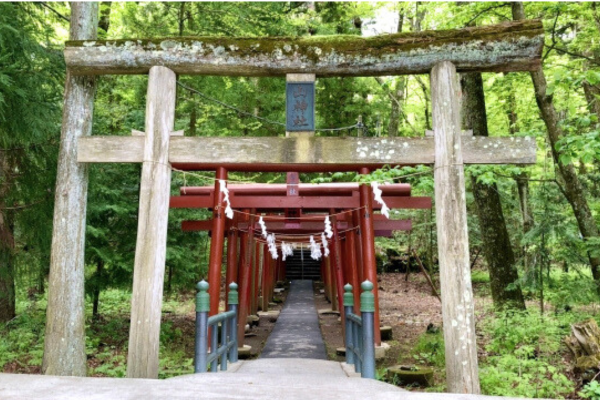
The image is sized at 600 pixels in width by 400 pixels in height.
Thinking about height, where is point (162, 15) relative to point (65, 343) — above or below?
above

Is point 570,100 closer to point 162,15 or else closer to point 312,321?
point 312,321

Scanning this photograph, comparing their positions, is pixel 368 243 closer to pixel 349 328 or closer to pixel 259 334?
pixel 349 328

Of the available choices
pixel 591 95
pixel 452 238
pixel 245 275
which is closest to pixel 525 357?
pixel 452 238

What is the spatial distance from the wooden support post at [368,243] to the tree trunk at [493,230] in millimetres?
2883

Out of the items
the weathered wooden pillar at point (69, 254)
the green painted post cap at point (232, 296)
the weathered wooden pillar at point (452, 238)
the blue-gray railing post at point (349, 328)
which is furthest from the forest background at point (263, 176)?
the blue-gray railing post at point (349, 328)

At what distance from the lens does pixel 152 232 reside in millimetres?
5188

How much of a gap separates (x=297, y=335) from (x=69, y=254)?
717 cm

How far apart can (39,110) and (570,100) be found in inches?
434

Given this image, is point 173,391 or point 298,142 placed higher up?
point 298,142

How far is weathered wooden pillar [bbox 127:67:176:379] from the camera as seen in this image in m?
4.97

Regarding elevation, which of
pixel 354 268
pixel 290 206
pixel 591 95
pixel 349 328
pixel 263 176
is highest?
pixel 591 95

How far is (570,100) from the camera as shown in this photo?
34.9 feet

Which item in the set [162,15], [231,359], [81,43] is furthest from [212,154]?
[162,15]

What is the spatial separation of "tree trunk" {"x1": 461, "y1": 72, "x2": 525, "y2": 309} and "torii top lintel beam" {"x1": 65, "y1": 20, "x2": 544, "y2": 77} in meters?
5.25
